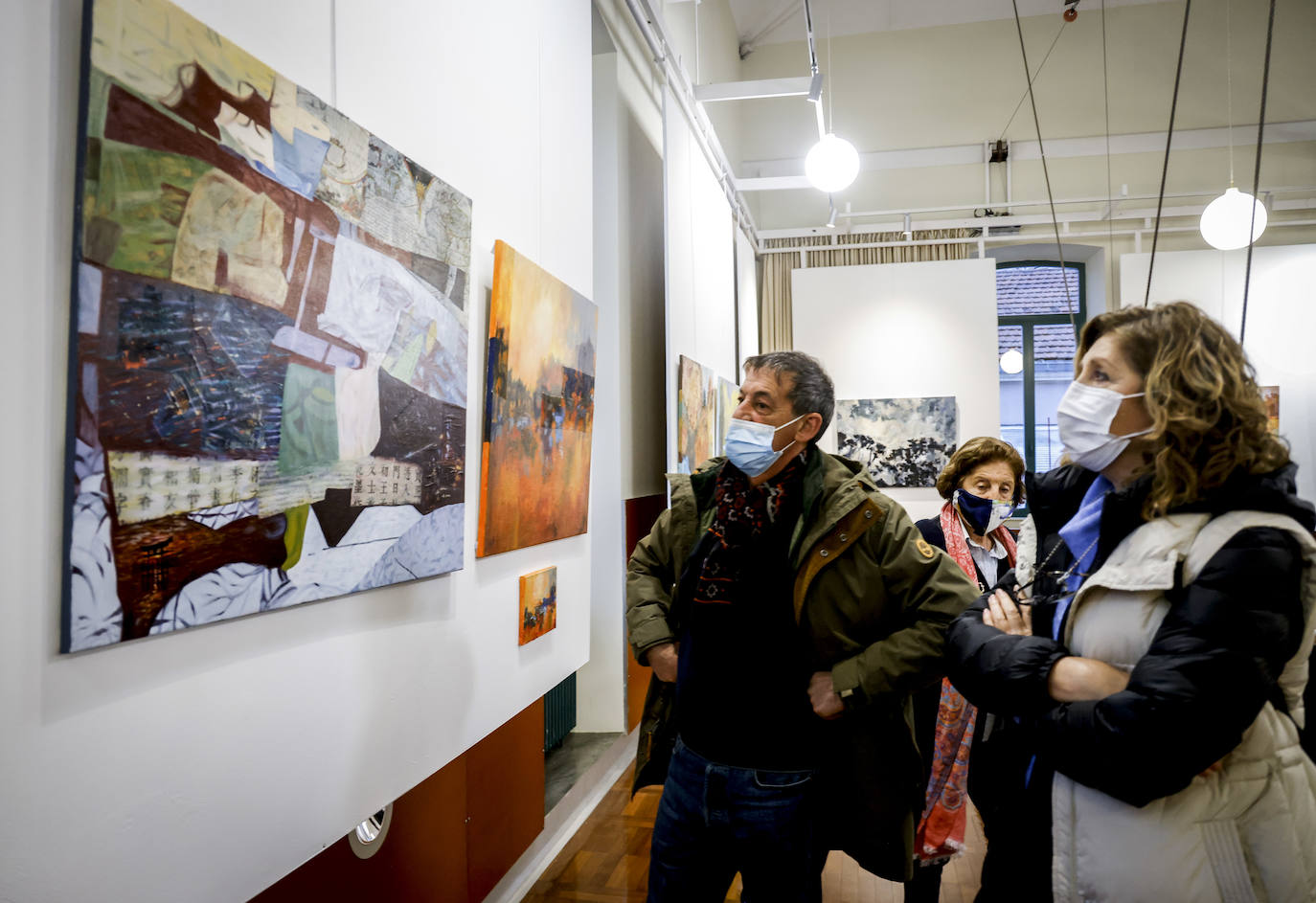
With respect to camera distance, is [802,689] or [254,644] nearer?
[254,644]

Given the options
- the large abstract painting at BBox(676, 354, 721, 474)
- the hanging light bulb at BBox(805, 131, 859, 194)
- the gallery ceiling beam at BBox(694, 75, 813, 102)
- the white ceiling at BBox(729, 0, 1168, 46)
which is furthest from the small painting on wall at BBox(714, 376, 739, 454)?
the white ceiling at BBox(729, 0, 1168, 46)

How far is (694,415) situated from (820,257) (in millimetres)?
6102

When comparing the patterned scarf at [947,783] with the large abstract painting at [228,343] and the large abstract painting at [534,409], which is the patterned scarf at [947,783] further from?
the large abstract painting at [228,343]

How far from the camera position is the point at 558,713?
5.19 m

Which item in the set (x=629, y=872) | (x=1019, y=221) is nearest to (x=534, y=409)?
(x=629, y=872)

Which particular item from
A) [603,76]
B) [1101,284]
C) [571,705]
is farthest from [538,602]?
[1101,284]

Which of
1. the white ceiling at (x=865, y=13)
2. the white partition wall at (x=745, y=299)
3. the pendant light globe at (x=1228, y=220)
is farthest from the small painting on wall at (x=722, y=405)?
the white ceiling at (x=865, y=13)

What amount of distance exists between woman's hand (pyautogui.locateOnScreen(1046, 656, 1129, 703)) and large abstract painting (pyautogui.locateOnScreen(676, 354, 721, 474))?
3531mm

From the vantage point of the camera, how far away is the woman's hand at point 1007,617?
1.66m

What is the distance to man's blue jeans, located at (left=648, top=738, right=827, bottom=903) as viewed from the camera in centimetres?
203

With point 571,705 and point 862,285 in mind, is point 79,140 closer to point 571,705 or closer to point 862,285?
point 571,705

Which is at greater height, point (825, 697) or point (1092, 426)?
point (1092, 426)

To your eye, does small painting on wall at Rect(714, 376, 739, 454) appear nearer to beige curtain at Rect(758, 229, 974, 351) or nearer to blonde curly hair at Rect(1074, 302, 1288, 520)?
beige curtain at Rect(758, 229, 974, 351)

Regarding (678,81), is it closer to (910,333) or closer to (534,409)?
(534,409)
